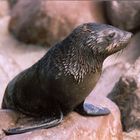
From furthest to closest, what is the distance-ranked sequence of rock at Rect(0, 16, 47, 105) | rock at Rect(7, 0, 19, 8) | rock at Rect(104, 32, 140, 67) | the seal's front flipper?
rock at Rect(7, 0, 19, 8) → rock at Rect(0, 16, 47, 105) → rock at Rect(104, 32, 140, 67) → the seal's front flipper

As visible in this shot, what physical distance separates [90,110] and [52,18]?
488 centimetres

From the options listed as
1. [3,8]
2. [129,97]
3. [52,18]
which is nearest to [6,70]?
[129,97]

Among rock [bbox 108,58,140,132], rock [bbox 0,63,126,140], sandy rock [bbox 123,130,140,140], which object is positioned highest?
rock [bbox 0,63,126,140]

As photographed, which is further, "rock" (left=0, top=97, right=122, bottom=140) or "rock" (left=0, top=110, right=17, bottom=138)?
"rock" (left=0, top=110, right=17, bottom=138)

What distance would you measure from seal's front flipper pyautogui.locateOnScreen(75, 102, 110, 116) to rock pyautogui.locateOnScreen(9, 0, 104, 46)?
462 cm

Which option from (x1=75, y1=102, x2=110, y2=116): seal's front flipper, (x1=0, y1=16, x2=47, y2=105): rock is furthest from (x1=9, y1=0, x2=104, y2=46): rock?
(x1=75, y1=102, x2=110, y2=116): seal's front flipper

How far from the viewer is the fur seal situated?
4594 mm

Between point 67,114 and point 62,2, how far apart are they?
17.5 feet

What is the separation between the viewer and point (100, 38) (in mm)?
4598

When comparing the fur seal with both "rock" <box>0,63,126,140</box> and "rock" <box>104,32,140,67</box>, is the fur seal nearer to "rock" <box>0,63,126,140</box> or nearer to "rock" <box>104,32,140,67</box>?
"rock" <box>0,63,126,140</box>

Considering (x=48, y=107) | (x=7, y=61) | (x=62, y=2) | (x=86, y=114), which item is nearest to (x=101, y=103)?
(x=86, y=114)

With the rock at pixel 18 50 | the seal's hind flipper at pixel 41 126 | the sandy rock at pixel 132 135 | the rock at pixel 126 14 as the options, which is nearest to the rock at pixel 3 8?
the rock at pixel 18 50

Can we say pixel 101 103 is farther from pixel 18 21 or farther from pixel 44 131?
pixel 18 21

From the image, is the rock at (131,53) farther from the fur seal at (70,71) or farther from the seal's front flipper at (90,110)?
the fur seal at (70,71)
